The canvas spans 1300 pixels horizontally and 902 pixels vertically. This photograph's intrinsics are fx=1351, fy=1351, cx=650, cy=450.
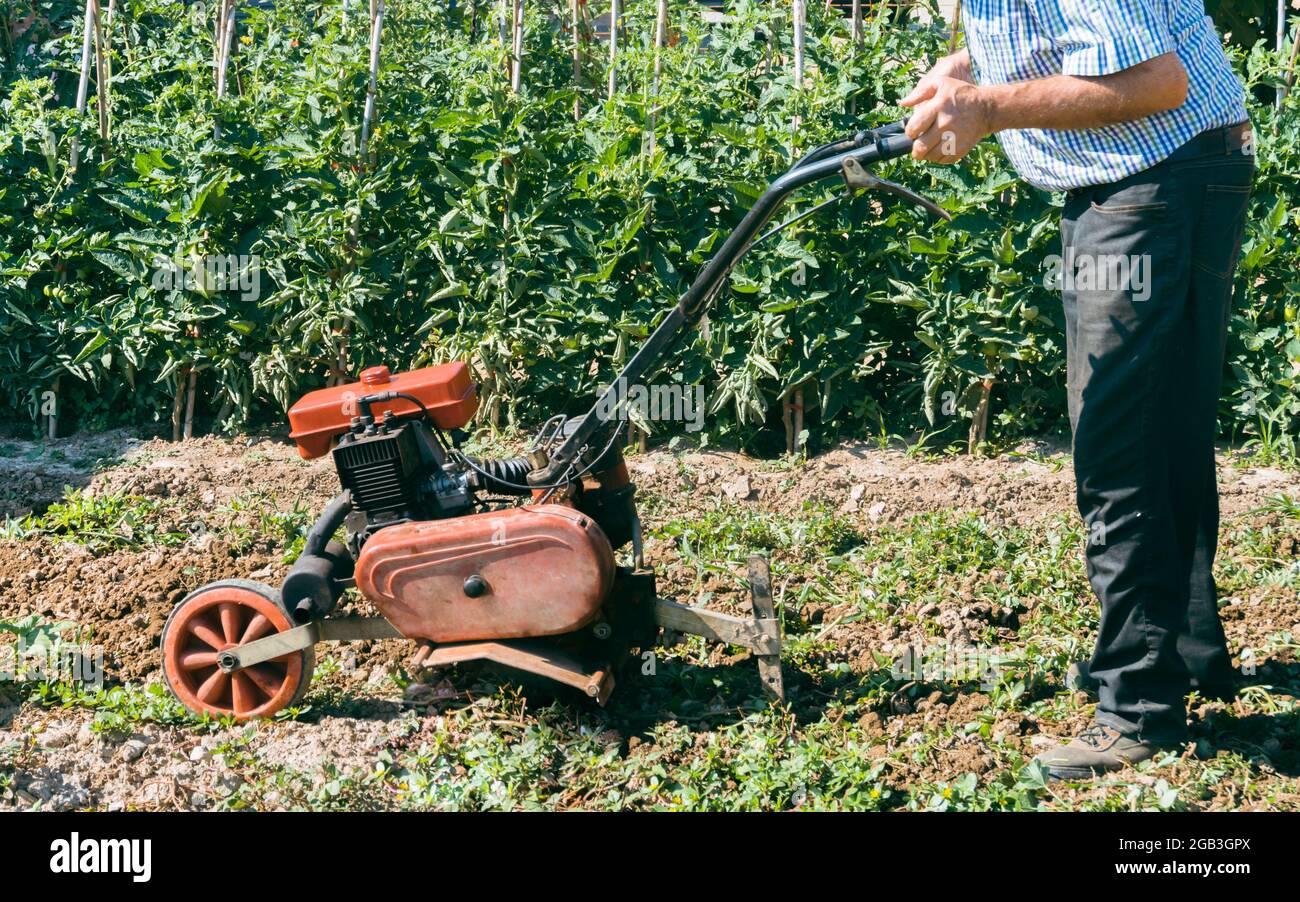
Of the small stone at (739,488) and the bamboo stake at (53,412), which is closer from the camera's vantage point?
the small stone at (739,488)

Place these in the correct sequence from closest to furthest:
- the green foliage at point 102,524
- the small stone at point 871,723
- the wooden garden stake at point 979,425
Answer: the small stone at point 871,723, the green foliage at point 102,524, the wooden garden stake at point 979,425

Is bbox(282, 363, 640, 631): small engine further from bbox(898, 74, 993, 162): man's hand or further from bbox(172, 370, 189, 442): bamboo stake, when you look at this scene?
bbox(172, 370, 189, 442): bamboo stake

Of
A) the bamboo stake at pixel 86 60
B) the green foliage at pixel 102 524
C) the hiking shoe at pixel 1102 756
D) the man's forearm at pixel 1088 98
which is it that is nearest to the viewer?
the man's forearm at pixel 1088 98

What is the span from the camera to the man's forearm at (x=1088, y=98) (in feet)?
9.65

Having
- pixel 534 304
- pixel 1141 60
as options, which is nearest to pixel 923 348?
pixel 534 304

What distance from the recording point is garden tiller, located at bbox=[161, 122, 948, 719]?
140 inches

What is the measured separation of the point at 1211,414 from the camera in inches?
133

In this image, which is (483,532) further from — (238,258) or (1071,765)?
(238,258)

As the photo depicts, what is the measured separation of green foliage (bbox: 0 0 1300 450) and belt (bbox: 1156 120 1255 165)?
2110 millimetres

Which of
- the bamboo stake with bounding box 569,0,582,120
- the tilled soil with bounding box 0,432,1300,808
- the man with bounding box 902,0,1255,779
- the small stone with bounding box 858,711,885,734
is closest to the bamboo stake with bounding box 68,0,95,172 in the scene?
the tilled soil with bounding box 0,432,1300,808

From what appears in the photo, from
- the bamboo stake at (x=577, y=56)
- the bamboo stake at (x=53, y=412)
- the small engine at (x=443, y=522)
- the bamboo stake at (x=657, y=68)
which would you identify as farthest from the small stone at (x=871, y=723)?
the bamboo stake at (x=53, y=412)

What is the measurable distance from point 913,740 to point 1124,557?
0.77m

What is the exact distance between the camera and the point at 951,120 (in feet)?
9.71

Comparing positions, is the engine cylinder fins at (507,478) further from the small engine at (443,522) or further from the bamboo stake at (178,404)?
the bamboo stake at (178,404)
